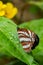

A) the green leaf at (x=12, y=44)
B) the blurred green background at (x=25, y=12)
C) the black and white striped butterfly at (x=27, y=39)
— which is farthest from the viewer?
the blurred green background at (x=25, y=12)

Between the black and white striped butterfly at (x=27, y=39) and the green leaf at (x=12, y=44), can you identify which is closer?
the green leaf at (x=12, y=44)

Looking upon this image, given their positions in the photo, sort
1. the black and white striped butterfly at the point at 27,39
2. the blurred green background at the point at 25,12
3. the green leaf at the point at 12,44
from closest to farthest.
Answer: the green leaf at the point at 12,44 → the black and white striped butterfly at the point at 27,39 → the blurred green background at the point at 25,12

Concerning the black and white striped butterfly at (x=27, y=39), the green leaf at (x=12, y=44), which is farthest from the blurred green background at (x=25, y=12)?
the green leaf at (x=12, y=44)

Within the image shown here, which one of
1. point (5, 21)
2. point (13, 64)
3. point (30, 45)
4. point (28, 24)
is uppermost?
point (5, 21)

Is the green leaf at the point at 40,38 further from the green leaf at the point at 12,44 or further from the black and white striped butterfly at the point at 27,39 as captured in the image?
the green leaf at the point at 12,44

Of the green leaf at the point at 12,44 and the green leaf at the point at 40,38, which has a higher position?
the green leaf at the point at 12,44

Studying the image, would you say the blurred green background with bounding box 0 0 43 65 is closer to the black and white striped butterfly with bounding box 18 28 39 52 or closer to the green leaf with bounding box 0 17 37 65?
the black and white striped butterfly with bounding box 18 28 39 52

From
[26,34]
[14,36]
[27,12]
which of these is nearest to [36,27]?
[26,34]

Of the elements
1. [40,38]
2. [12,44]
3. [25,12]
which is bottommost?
[25,12]

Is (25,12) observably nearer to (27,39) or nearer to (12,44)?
(27,39)

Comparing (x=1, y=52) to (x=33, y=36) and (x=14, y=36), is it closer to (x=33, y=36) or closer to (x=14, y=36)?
(x=33, y=36)

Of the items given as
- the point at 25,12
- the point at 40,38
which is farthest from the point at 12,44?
the point at 25,12
